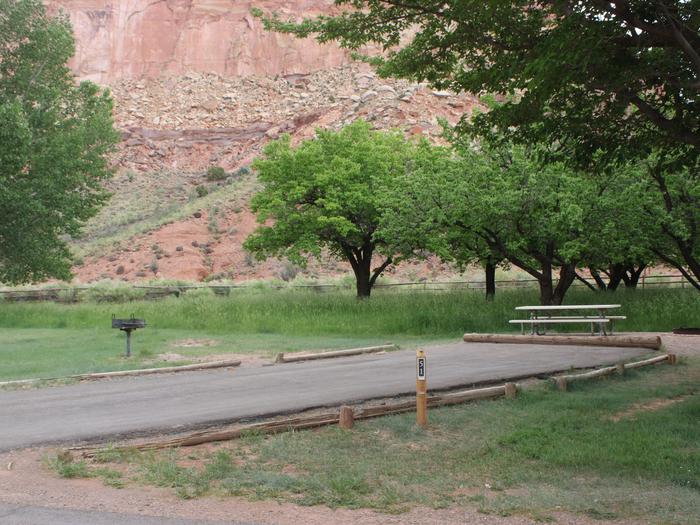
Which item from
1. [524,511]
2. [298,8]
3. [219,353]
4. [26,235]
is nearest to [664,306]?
[219,353]

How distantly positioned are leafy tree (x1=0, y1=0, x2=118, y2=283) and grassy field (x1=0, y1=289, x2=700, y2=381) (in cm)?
308

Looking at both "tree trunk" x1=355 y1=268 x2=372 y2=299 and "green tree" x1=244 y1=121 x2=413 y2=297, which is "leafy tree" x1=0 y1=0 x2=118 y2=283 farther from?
"tree trunk" x1=355 y1=268 x2=372 y2=299

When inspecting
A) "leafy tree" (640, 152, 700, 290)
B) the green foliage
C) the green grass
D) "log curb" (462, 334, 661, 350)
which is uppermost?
the green foliage

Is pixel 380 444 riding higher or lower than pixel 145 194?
lower

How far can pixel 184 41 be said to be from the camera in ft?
309

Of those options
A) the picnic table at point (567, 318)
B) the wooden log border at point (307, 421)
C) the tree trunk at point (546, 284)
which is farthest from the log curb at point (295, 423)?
the tree trunk at point (546, 284)

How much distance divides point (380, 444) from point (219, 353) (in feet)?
35.0

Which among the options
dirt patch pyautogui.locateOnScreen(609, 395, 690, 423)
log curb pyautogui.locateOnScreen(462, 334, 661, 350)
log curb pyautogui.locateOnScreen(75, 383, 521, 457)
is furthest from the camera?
log curb pyautogui.locateOnScreen(462, 334, 661, 350)

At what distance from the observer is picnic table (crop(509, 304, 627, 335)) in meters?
19.1

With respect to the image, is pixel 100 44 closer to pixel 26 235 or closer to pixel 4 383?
pixel 26 235

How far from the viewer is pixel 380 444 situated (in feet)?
26.2

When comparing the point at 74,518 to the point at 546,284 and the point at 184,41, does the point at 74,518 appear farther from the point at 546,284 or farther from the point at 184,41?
the point at 184,41

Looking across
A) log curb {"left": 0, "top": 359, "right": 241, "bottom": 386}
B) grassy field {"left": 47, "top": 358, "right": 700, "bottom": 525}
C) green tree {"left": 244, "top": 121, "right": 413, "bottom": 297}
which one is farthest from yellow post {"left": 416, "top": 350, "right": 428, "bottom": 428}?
green tree {"left": 244, "top": 121, "right": 413, "bottom": 297}

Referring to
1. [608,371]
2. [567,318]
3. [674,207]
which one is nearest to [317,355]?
[608,371]
